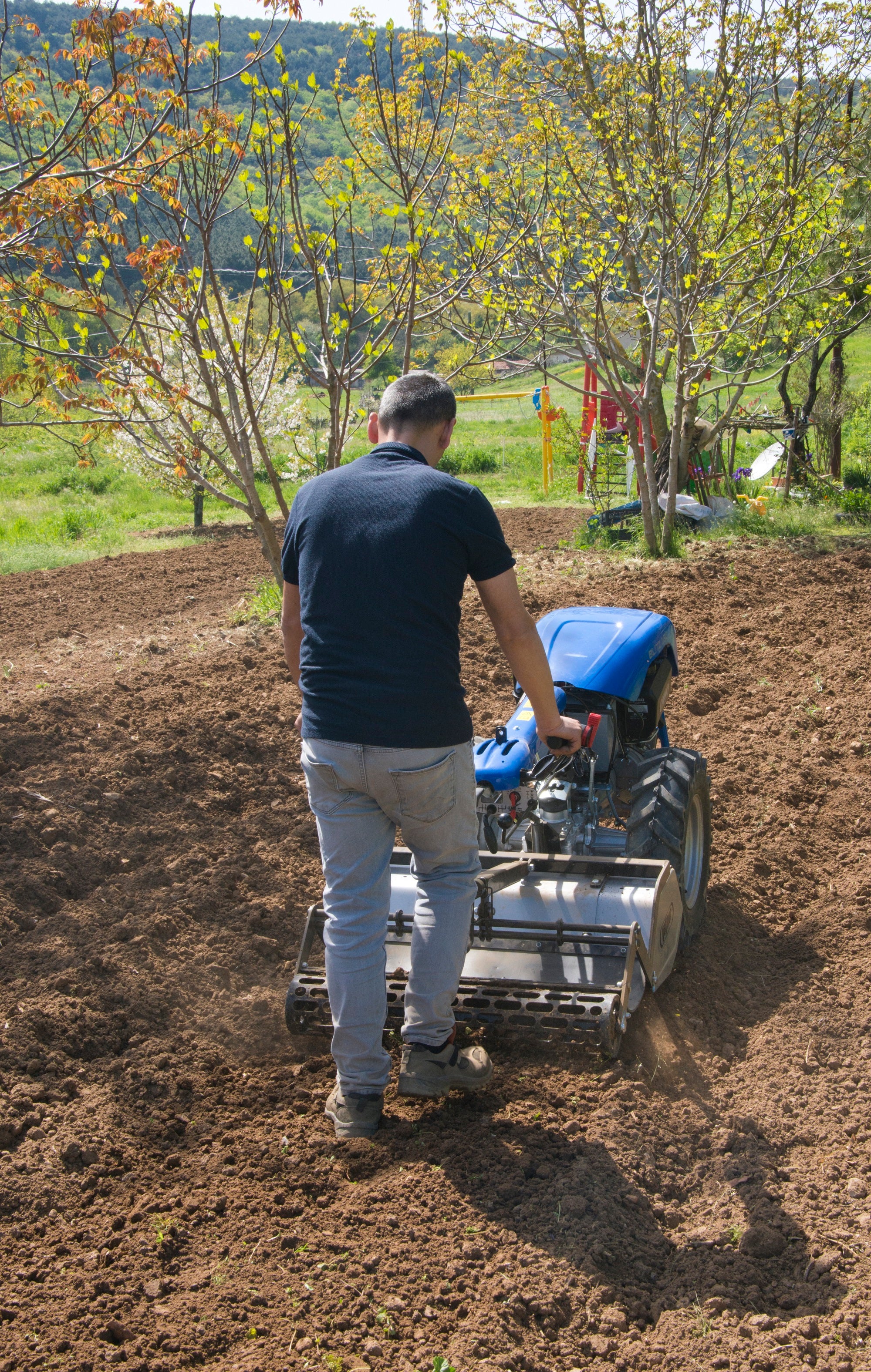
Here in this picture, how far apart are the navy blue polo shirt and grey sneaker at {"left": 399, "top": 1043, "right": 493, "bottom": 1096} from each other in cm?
89

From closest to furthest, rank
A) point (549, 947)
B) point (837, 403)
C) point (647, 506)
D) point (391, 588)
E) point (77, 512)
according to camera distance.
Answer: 1. point (391, 588)
2. point (549, 947)
3. point (647, 506)
4. point (837, 403)
5. point (77, 512)

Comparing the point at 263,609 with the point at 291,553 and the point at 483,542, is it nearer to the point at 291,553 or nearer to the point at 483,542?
the point at 291,553

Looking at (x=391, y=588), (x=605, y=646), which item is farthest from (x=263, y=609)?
(x=391, y=588)

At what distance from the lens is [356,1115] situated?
2.93m

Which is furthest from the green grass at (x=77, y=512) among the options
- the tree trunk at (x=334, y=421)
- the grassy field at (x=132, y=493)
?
the tree trunk at (x=334, y=421)

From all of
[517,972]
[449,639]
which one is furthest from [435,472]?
[517,972]

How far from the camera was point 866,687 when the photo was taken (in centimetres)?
642

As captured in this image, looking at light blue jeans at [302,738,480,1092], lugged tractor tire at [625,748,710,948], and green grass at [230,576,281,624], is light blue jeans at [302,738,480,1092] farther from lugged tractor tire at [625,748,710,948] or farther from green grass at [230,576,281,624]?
green grass at [230,576,281,624]

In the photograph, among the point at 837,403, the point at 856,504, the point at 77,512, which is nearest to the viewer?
the point at 856,504

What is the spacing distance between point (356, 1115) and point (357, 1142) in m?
0.08

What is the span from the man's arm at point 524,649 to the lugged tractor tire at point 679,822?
911 mm

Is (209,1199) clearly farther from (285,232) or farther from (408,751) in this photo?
(285,232)

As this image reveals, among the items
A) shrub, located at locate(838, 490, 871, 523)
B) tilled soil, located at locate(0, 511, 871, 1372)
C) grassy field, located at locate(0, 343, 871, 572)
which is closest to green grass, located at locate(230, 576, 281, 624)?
grassy field, located at locate(0, 343, 871, 572)

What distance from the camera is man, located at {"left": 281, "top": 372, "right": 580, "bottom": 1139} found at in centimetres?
273
